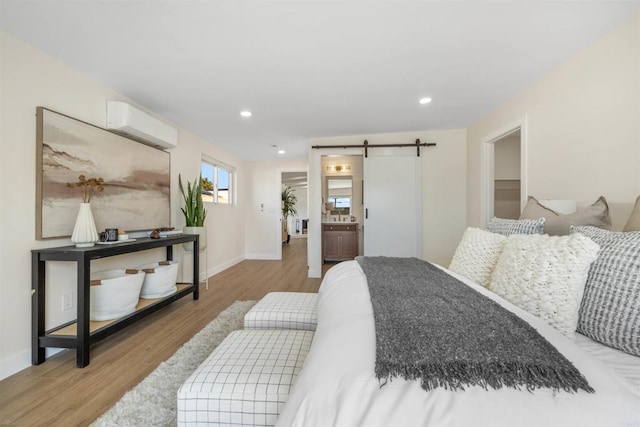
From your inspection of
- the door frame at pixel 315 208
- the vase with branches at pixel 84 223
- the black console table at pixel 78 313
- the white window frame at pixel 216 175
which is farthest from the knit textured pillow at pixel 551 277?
the white window frame at pixel 216 175

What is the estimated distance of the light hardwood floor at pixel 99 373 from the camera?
4.30ft

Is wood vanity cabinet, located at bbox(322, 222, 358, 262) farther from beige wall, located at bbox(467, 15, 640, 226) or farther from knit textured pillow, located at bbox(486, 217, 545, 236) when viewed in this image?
knit textured pillow, located at bbox(486, 217, 545, 236)

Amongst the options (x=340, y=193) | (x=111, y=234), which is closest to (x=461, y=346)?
(x=111, y=234)

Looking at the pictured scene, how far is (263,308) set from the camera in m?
1.66

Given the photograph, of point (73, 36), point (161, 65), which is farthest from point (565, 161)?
point (73, 36)

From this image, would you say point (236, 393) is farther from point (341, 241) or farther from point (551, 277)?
point (341, 241)

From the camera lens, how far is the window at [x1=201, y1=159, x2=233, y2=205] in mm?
4135

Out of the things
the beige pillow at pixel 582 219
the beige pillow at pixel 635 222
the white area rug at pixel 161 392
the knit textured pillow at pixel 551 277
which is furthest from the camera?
the beige pillow at pixel 582 219

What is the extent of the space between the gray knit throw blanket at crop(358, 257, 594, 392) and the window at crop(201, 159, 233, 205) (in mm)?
3830

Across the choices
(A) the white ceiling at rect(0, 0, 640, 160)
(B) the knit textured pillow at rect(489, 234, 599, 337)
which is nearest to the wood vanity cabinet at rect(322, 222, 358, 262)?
(A) the white ceiling at rect(0, 0, 640, 160)

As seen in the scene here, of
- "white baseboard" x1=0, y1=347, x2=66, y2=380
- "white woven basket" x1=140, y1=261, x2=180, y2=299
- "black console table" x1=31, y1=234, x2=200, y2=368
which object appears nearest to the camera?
"white baseboard" x1=0, y1=347, x2=66, y2=380

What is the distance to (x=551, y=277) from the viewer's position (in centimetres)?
95

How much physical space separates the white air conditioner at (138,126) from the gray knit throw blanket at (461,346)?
2674mm

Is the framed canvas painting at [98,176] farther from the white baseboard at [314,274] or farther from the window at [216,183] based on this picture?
the white baseboard at [314,274]
